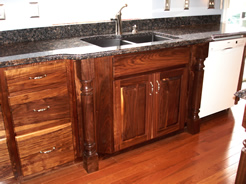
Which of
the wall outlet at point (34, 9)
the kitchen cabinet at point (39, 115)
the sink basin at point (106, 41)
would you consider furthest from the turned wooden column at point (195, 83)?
the wall outlet at point (34, 9)

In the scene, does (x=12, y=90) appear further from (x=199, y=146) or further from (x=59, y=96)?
(x=199, y=146)

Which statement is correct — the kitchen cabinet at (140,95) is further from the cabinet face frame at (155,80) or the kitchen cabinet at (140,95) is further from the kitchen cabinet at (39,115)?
the kitchen cabinet at (39,115)

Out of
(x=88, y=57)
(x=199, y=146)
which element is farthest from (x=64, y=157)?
(x=199, y=146)

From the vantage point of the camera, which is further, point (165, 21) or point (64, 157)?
point (165, 21)

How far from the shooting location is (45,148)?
1.86 meters

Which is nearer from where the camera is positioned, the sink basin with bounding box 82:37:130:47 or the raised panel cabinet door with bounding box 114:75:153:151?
the raised panel cabinet door with bounding box 114:75:153:151

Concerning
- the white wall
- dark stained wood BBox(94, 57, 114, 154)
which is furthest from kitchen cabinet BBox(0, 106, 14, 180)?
the white wall

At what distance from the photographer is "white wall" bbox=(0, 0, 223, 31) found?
6.91 feet

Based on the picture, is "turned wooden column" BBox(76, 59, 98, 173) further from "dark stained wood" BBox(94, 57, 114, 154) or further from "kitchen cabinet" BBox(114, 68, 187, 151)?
"kitchen cabinet" BBox(114, 68, 187, 151)

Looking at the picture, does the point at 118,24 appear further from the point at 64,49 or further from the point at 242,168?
the point at 242,168

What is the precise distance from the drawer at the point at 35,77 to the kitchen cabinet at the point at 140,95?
26 centimetres

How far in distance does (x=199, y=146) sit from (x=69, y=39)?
143cm

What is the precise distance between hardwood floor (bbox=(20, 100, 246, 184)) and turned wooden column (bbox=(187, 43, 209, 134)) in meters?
0.12

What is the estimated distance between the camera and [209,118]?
2.83 m
